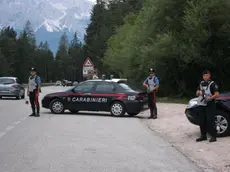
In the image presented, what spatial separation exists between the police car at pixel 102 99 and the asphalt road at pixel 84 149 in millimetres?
3481

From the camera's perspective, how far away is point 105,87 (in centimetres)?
1906

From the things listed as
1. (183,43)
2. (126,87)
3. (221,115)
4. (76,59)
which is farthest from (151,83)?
(76,59)

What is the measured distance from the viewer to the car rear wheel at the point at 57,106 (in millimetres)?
19344

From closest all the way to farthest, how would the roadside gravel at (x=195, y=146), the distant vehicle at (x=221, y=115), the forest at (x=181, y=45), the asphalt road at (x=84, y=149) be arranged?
the asphalt road at (x=84, y=149), the roadside gravel at (x=195, y=146), the distant vehicle at (x=221, y=115), the forest at (x=181, y=45)

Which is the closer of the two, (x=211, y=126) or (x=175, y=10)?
(x=211, y=126)

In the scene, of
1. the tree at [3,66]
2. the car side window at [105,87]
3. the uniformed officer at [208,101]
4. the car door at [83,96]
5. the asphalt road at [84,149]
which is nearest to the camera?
the asphalt road at [84,149]

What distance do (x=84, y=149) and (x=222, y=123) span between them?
387cm

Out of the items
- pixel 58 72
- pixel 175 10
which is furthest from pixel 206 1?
pixel 58 72

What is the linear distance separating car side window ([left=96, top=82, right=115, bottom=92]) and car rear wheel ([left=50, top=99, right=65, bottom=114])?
169 centimetres

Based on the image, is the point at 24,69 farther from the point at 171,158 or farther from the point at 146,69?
the point at 171,158

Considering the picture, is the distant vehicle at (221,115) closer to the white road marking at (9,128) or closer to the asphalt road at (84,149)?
the asphalt road at (84,149)

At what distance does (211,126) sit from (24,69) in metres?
128

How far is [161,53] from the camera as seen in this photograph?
30062 mm

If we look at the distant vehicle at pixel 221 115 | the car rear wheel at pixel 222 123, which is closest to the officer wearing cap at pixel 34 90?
the distant vehicle at pixel 221 115
